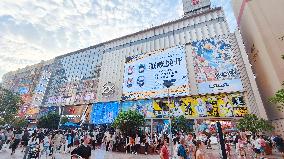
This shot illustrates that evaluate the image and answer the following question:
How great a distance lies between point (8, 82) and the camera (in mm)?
72688

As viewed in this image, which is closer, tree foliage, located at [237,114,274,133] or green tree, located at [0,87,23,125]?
tree foliage, located at [237,114,274,133]

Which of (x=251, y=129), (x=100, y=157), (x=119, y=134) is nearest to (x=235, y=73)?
(x=251, y=129)

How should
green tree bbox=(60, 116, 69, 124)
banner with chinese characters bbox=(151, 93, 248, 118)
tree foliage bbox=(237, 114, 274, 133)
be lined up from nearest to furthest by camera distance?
1. tree foliage bbox=(237, 114, 274, 133)
2. banner with chinese characters bbox=(151, 93, 248, 118)
3. green tree bbox=(60, 116, 69, 124)

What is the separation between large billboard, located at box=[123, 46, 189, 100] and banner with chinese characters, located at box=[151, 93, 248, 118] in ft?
5.26

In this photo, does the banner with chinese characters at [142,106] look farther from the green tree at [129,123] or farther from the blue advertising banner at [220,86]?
the green tree at [129,123]

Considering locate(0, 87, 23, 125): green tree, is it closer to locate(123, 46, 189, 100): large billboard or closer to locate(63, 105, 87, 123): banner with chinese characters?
locate(63, 105, 87, 123): banner with chinese characters

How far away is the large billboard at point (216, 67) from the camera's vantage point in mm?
32031

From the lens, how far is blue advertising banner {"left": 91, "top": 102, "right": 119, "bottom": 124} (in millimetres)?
40500

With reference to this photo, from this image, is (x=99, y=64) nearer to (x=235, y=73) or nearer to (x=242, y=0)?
(x=235, y=73)

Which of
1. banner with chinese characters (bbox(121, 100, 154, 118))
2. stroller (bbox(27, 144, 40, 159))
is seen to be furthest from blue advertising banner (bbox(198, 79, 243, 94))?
stroller (bbox(27, 144, 40, 159))

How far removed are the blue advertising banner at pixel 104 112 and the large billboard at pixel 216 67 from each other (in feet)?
54.8

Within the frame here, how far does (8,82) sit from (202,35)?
219ft

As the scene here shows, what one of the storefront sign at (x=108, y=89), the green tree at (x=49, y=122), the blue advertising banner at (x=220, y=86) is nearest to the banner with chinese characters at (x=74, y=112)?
the green tree at (x=49, y=122)

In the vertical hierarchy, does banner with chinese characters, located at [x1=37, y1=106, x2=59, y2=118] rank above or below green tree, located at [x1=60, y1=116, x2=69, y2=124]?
above
